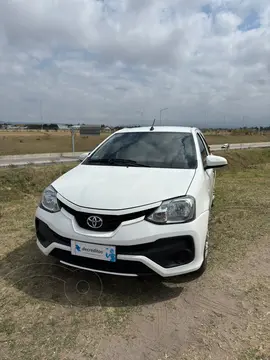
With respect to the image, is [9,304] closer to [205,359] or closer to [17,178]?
[205,359]

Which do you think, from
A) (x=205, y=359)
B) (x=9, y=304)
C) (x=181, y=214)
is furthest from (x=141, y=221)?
(x=9, y=304)

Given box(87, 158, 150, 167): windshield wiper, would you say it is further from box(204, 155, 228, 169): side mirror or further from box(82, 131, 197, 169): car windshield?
box(204, 155, 228, 169): side mirror

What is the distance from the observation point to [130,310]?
2592 millimetres

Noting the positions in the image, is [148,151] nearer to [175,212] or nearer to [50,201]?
[175,212]

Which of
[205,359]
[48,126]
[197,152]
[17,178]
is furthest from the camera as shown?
[48,126]

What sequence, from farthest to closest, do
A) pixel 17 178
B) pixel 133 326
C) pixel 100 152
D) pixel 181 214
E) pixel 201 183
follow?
1. pixel 17 178
2. pixel 100 152
3. pixel 201 183
4. pixel 181 214
5. pixel 133 326

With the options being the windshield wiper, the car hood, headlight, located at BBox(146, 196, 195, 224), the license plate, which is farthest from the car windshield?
the license plate

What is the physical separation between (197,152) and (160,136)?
1.96ft

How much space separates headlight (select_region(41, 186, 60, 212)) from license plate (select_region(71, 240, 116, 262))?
1.39 feet

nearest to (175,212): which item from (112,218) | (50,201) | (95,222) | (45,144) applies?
(112,218)

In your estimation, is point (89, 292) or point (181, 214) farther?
point (89, 292)

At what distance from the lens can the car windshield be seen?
3.52 meters

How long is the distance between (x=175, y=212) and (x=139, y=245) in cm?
43

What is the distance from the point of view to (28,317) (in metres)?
2.49
